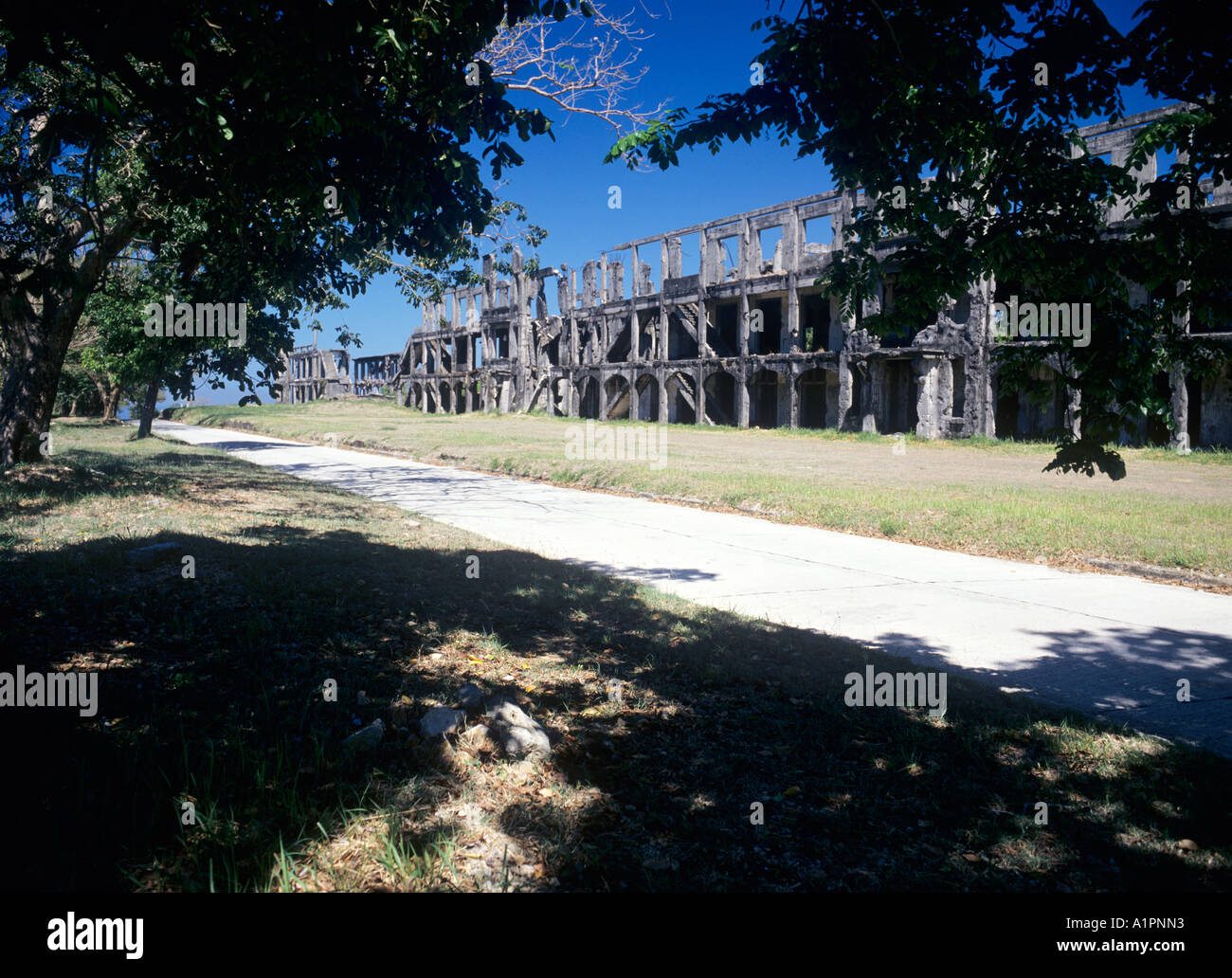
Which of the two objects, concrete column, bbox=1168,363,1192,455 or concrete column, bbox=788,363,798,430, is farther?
concrete column, bbox=788,363,798,430

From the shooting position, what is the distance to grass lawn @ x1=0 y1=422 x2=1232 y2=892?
10.3ft

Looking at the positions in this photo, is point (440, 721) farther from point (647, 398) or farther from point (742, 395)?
point (647, 398)

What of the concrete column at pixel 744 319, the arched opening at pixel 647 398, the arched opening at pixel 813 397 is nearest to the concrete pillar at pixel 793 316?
the arched opening at pixel 813 397

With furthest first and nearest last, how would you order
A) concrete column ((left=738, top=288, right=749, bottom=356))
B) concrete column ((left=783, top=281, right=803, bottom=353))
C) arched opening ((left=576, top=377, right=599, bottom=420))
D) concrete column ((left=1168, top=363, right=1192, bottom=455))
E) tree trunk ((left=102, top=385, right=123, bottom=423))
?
arched opening ((left=576, top=377, right=599, bottom=420))
tree trunk ((left=102, top=385, right=123, bottom=423))
concrete column ((left=738, top=288, right=749, bottom=356))
concrete column ((left=783, top=281, right=803, bottom=353))
concrete column ((left=1168, top=363, right=1192, bottom=455))

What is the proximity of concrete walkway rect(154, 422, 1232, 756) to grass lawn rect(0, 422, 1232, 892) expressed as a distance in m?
0.69

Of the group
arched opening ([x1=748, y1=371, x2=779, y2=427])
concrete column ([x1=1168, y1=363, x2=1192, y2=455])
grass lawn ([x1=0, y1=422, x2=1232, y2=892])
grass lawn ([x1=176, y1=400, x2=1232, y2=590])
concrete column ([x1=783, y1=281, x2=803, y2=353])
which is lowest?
grass lawn ([x1=0, y1=422, x2=1232, y2=892])

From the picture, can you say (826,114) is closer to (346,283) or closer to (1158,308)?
(1158,308)

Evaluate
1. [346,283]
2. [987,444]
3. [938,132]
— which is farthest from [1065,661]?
[987,444]

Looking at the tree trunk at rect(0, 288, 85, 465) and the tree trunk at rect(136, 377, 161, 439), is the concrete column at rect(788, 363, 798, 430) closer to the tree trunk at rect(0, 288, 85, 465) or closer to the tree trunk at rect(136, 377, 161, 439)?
the tree trunk at rect(136, 377, 161, 439)

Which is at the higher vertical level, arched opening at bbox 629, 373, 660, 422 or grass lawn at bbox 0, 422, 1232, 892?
arched opening at bbox 629, 373, 660, 422

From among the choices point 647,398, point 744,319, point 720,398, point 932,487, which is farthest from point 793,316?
point 932,487

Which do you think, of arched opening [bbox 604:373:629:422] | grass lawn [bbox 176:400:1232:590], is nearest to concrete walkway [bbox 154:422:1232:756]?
grass lawn [bbox 176:400:1232:590]

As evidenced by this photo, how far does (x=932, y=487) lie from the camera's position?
1444cm

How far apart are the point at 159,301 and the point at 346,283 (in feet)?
28.1
